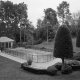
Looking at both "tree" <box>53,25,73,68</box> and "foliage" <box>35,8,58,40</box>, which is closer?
"tree" <box>53,25,73,68</box>

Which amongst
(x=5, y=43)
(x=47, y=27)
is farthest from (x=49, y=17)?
(x=5, y=43)

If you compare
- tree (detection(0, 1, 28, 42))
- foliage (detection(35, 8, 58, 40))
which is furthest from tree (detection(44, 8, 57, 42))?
tree (detection(0, 1, 28, 42))

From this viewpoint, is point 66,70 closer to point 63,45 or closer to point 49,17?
point 63,45

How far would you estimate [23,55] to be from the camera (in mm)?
23656

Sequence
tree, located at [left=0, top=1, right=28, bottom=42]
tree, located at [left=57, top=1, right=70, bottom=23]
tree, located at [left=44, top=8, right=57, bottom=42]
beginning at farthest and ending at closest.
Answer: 1. tree, located at [left=57, top=1, right=70, bottom=23]
2. tree, located at [left=44, top=8, right=57, bottom=42]
3. tree, located at [left=0, top=1, right=28, bottom=42]

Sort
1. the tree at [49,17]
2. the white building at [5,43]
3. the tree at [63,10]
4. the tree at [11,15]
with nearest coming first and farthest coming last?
the white building at [5,43] → the tree at [11,15] → the tree at [49,17] → the tree at [63,10]

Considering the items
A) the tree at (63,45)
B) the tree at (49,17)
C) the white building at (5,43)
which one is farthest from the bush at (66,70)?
the tree at (49,17)

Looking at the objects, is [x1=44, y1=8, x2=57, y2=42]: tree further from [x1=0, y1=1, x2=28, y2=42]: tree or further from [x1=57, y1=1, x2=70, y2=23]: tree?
[x1=0, y1=1, x2=28, y2=42]: tree

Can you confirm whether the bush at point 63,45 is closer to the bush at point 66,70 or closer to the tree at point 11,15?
the bush at point 66,70

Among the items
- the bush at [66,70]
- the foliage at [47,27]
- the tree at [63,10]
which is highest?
the tree at [63,10]

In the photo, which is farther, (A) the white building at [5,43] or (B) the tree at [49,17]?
(B) the tree at [49,17]

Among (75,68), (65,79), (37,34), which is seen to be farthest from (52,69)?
(37,34)

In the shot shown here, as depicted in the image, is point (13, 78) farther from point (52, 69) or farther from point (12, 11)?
point (12, 11)

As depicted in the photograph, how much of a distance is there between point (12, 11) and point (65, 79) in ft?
128
